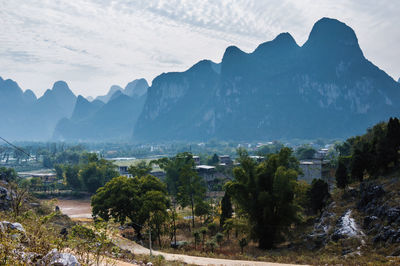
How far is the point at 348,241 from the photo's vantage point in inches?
484

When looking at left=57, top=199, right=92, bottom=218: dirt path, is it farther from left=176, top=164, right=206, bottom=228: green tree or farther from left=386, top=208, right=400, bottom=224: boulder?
left=386, top=208, right=400, bottom=224: boulder

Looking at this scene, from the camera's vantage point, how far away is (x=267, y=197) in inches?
601

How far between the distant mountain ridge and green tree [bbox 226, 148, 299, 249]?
133633mm

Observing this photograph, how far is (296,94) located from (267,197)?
152592 millimetres

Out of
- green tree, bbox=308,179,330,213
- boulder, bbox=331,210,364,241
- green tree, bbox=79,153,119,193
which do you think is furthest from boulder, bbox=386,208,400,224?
green tree, bbox=79,153,119,193

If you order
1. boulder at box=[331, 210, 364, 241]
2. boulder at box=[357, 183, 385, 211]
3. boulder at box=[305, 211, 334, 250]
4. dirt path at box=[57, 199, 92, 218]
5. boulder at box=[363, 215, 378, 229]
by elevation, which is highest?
boulder at box=[357, 183, 385, 211]

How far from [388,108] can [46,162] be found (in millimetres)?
141428

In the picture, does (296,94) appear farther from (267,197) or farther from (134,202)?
(134,202)

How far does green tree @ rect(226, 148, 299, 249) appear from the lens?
15273 mm

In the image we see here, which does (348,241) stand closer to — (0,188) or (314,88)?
(0,188)

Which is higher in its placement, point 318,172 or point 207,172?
point 318,172

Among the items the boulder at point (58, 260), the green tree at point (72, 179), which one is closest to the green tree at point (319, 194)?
the boulder at point (58, 260)

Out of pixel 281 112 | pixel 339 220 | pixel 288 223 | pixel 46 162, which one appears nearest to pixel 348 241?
pixel 339 220

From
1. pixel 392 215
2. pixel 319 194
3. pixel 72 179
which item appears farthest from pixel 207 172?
pixel 392 215
